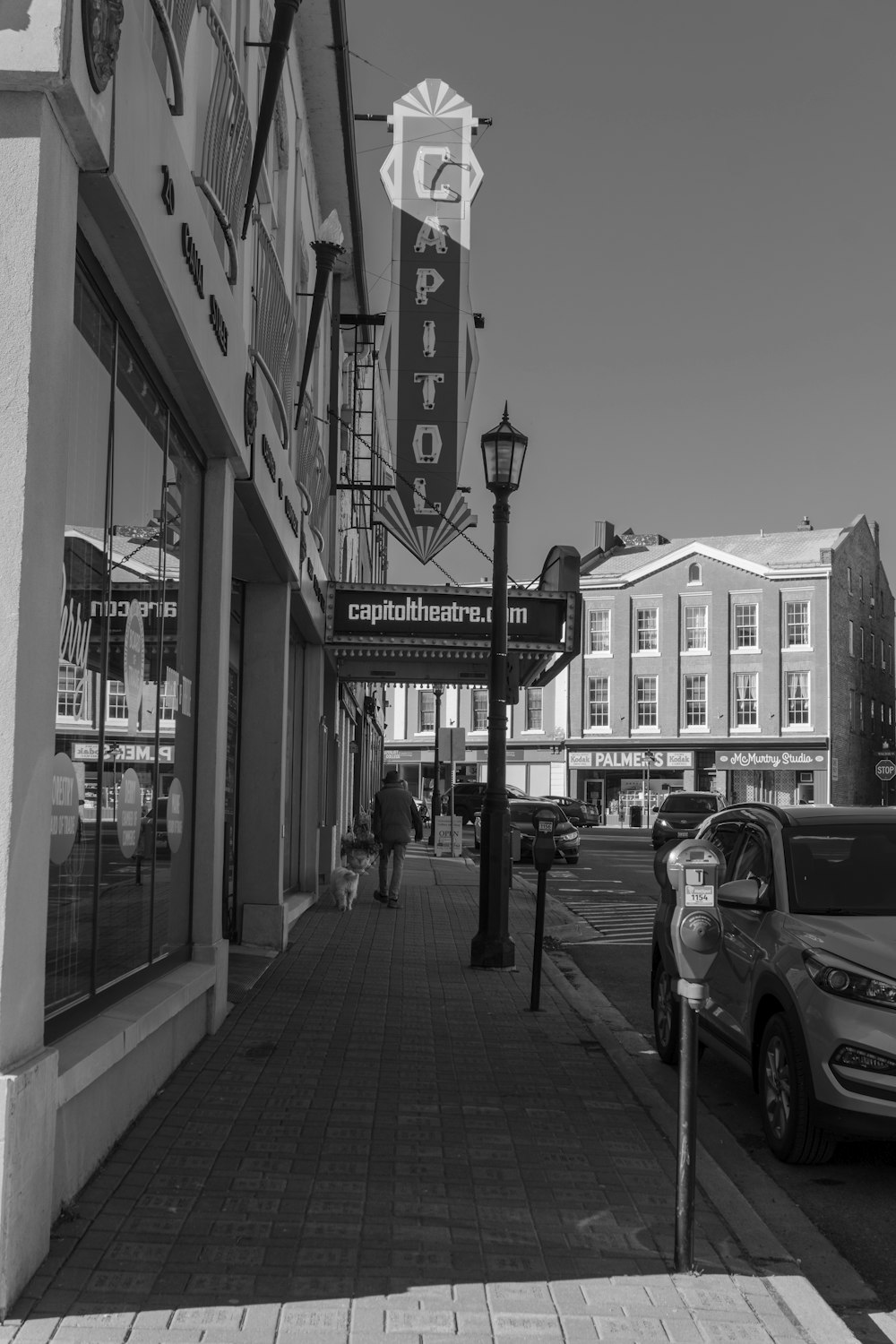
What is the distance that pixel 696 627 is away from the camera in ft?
206

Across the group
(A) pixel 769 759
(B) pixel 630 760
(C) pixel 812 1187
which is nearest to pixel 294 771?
(C) pixel 812 1187

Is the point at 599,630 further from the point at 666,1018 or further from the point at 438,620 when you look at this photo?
the point at 666,1018

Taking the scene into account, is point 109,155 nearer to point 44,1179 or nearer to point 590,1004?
point 44,1179

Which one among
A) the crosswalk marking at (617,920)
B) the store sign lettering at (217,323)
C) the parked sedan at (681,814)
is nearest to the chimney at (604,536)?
the parked sedan at (681,814)

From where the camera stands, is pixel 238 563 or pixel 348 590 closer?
pixel 238 563

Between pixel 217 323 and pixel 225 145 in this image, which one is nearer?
pixel 217 323

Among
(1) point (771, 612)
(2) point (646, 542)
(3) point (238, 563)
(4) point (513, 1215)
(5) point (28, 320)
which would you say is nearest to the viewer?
(5) point (28, 320)

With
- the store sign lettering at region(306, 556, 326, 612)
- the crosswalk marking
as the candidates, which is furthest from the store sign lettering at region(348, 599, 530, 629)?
the crosswalk marking

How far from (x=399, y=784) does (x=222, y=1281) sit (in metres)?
14.6

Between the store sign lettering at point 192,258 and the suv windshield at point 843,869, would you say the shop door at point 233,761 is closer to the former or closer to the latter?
the store sign lettering at point 192,258

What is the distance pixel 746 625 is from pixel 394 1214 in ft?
193

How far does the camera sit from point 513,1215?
496 cm

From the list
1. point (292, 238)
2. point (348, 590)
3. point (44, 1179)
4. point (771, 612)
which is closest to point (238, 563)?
point (292, 238)

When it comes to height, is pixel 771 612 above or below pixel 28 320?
above
